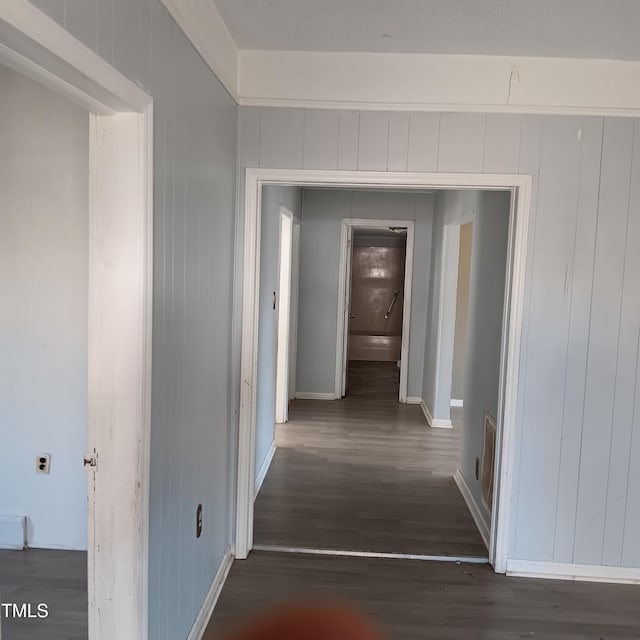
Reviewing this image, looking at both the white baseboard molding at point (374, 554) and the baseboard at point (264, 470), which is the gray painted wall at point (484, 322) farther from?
the baseboard at point (264, 470)

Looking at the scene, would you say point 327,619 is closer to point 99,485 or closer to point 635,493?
point 99,485

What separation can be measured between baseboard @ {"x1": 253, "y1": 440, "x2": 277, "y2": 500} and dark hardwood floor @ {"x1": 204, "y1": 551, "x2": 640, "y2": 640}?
0.80 meters

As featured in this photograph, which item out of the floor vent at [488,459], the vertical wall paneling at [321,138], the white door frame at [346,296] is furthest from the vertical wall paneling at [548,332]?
the white door frame at [346,296]

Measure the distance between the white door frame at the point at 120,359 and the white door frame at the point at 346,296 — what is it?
16.4ft

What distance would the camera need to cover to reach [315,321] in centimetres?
671

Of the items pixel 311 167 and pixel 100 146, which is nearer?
pixel 100 146

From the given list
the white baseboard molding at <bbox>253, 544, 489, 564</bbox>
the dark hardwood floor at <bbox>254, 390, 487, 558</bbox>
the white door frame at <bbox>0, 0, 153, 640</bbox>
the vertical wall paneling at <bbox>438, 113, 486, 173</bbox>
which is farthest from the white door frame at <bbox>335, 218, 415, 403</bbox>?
the white door frame at <bbox>0, 0, 153, 640</bbox>

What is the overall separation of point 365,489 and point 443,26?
9.37 feet

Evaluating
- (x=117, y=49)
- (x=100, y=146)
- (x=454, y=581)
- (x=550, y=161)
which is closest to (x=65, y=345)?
(x=100, y=146)

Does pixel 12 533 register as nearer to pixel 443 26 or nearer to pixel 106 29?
pixel 106 29

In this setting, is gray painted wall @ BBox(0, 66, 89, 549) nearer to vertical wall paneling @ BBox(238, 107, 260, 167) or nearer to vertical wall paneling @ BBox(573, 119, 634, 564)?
vertical wall paneling @ BBox(238, 107, 260, 167)

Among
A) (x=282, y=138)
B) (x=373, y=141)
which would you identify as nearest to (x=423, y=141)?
(x=373, y=141)

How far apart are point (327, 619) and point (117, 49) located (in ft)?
4.75

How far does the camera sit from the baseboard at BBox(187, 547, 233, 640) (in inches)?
92.1
